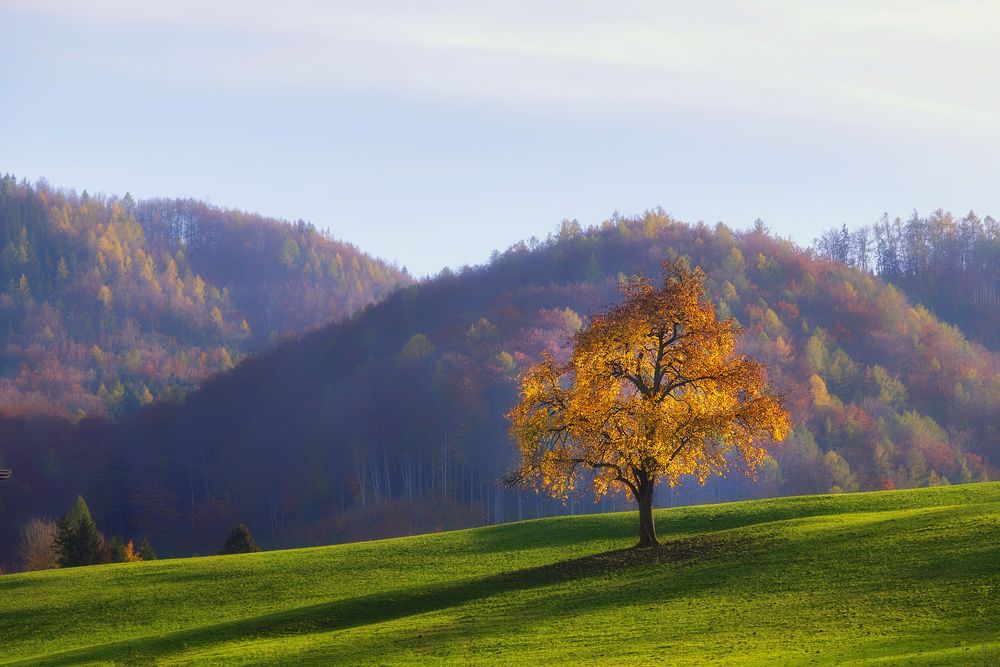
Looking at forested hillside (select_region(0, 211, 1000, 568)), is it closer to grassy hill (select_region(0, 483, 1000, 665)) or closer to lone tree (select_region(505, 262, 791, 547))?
grassy hill (select_region(0, 483, 1000, 665))

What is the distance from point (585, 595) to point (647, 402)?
863cm

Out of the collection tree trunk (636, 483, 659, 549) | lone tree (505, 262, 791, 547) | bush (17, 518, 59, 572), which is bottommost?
bush (17, 518, 59, 572)

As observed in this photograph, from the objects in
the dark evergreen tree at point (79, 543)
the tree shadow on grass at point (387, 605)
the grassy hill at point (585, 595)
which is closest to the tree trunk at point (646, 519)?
the tree shadow on grass at point (387, 605)

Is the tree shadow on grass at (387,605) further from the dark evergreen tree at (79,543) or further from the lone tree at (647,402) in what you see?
the dark evergreen tree at (79,543)

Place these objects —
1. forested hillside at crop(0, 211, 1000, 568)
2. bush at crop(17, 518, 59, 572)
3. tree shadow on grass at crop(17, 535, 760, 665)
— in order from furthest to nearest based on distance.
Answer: forested hillside at crop(0, 211, 1000, 568)
bush at crop(17, 518, 59, 572)
tree shadow on grass at crop(17, 535, 760, 665)

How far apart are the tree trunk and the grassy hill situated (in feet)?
2.68

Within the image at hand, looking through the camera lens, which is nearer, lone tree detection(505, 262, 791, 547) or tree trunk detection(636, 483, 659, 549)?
lone tree detection(505, 262, 791, 547)

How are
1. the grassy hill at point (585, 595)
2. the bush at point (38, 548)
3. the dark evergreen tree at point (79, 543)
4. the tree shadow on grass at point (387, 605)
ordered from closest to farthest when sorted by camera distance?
the grassy hill at point (585, 595)
the tree shadow on grass at point (387, 605)
the dark evergreen tree at point (79, 543)
the bush at point (38, 548)

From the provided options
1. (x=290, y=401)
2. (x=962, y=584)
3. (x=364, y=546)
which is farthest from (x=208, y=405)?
(x=962, y=584)

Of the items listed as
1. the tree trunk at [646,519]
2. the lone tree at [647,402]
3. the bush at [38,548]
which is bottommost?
the bush at [38,548]

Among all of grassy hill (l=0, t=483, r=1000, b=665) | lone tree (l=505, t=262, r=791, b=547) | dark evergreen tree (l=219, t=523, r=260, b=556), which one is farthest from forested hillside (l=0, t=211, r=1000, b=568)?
lone tree (l=505, t=262, r=791, b=547)

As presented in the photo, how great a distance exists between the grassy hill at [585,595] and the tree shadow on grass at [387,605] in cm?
11

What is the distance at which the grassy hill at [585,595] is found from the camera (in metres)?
29.8

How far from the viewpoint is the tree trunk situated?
45.3 metres
